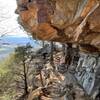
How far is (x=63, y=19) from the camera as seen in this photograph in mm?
16297

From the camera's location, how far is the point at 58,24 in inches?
658

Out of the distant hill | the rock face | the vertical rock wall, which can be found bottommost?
the distant hill

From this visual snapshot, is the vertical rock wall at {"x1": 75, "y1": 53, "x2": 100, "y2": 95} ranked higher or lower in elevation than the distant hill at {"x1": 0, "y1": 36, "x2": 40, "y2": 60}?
higher

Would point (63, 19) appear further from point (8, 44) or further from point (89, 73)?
point (8, 44)

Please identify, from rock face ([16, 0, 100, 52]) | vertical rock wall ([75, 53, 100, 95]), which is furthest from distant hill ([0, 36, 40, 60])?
rock face ([16, 0, 100, 52])

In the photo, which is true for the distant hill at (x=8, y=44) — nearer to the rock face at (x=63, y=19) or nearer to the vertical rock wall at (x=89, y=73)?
the vertical rock wall at (x=89, y=73)

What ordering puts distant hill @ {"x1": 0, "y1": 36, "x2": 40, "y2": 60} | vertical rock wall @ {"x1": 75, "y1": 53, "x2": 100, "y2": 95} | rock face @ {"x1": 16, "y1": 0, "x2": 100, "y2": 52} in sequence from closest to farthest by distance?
rock face @ {"x1": 16, "y1": 0, "x2": 100, "y2": 52}
vertical rock wall @ {"x1": 75, "y1": 53, "x2": 100, "y2": 95}
distant hill @ {"x1": 0, "y1": 36, "x2": 40, "y2": 60}

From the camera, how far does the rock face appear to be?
1549 centimetres

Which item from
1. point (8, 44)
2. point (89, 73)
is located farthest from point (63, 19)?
point (8, 44)

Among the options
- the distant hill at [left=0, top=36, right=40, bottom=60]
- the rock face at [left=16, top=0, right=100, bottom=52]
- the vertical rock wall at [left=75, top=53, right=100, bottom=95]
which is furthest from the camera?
the distant hill at [left=0, top=36, right=40, bottom=60]

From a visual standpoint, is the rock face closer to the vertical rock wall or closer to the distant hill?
the vertical rock wall

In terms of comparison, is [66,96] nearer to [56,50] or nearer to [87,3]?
[87,3]

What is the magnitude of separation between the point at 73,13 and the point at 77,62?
54.0ft

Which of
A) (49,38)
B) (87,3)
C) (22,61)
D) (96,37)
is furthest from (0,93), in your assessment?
(87,3)
